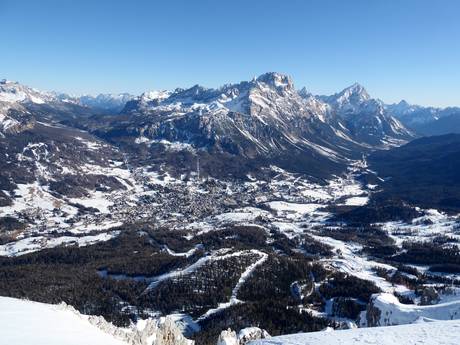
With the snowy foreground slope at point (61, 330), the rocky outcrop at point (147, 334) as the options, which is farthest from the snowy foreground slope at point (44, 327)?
the rocky outcrop at point (147, 334)

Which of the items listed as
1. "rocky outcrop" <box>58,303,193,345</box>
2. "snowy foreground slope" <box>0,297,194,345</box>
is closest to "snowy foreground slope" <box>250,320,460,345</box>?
"rocky outcrop" <box>58,303,193,345</box>

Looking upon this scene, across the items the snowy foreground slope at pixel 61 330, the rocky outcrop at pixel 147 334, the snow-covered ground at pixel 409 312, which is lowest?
the snow-covered ground at pixel 409 312

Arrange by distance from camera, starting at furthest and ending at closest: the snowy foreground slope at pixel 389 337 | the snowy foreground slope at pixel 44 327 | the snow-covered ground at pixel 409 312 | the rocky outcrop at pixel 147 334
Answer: the snow-covered ground at pixel 409 312 < the rocky outcrop at pixel 147 334 < the snowy foreground slope at pixel 389 337 < the snowy foreground slope at pixel 44 327

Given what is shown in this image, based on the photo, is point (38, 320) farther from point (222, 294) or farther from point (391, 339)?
point (222, 294)

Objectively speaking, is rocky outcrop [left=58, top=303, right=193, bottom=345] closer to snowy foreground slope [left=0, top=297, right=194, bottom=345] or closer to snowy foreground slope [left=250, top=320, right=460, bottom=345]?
snowy foreground slope [left=0, top=297, right=194, bottom=345]

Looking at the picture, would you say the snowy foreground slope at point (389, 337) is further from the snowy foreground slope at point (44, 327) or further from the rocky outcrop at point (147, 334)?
the snowy foreground slope at point (44, 327)

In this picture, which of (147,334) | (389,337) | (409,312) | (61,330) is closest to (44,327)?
(61,330)

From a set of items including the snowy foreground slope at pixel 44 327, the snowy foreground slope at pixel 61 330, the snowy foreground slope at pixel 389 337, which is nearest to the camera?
the snowy foreground slope at pixel 44 327

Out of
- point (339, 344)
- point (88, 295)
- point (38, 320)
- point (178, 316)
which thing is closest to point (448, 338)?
point (339, 344)

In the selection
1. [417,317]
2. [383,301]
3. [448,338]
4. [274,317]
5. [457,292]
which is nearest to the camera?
[448,338]

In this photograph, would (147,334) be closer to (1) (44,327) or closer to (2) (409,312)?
(1) (44,327)
